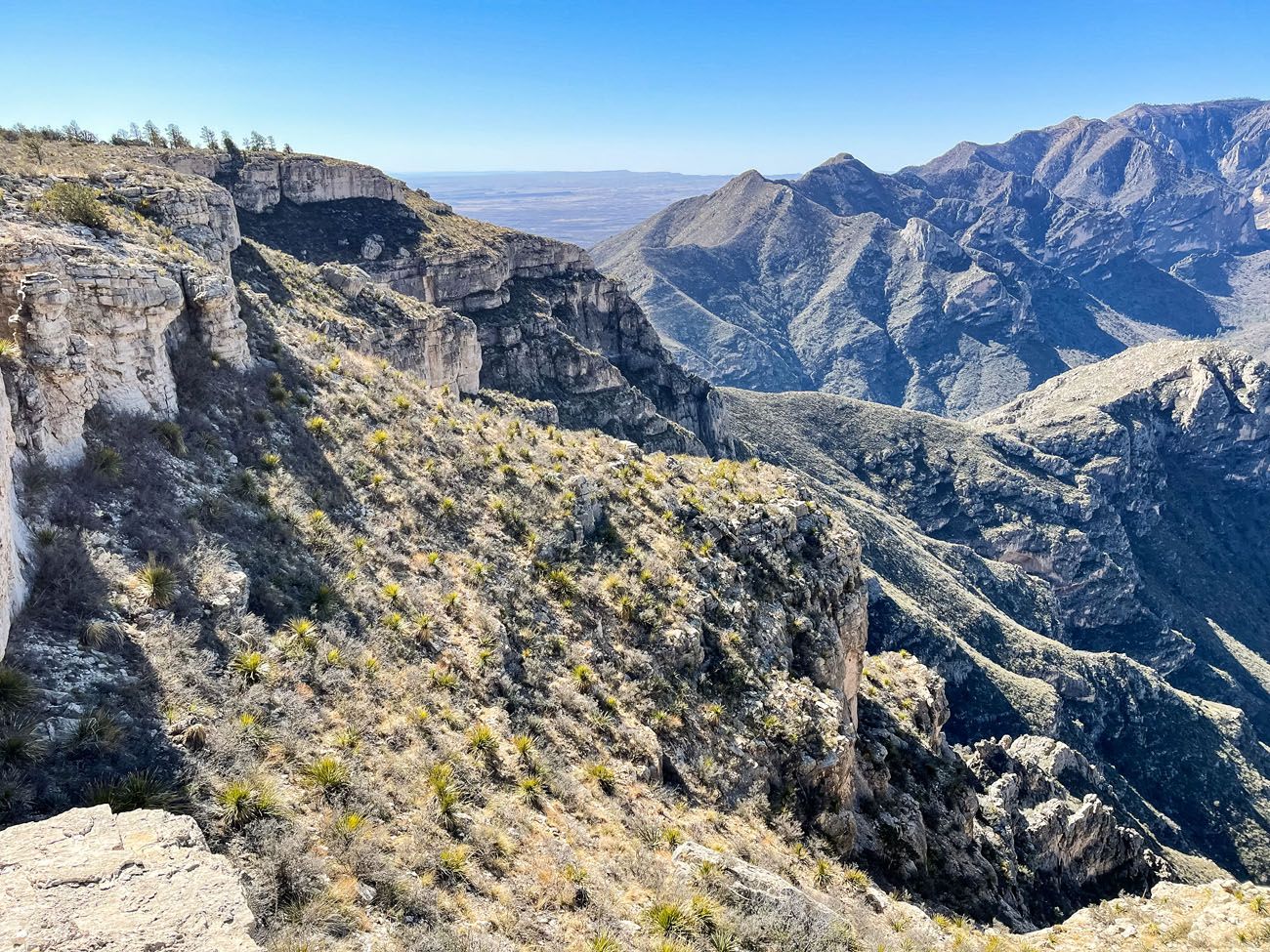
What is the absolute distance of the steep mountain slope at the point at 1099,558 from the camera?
80.4m

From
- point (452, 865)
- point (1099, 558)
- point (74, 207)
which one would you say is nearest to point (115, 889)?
point (452, 865)

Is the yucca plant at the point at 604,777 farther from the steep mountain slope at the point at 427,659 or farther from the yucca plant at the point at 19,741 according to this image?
the yucca plant at the point at 19,741

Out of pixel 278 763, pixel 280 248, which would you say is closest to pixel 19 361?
pixel 278 763

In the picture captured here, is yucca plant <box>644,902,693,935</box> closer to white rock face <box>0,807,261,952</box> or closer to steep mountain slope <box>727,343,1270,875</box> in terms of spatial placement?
white rock face <box>0,807,261,952</box>

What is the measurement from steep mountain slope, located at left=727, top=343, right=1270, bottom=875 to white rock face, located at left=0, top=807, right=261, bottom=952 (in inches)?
3016

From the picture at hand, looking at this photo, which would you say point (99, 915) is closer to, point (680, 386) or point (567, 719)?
point (567, 719)

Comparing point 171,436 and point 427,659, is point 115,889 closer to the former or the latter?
point 427,659

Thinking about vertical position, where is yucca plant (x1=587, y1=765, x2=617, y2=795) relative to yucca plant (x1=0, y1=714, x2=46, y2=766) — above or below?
below

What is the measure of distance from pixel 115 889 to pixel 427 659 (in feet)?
27.6

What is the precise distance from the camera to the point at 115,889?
6828 millimetres

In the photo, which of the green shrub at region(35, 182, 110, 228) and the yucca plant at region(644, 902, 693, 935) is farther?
the green shrub at region(35, 182, 110, 228)

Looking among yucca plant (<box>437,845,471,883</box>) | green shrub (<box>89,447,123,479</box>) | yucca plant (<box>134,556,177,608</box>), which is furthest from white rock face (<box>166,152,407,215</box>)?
yucca plant (<box>437,845,471,883</box>)

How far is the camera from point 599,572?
833 inches

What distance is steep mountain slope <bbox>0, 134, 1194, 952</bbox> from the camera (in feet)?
31.3
